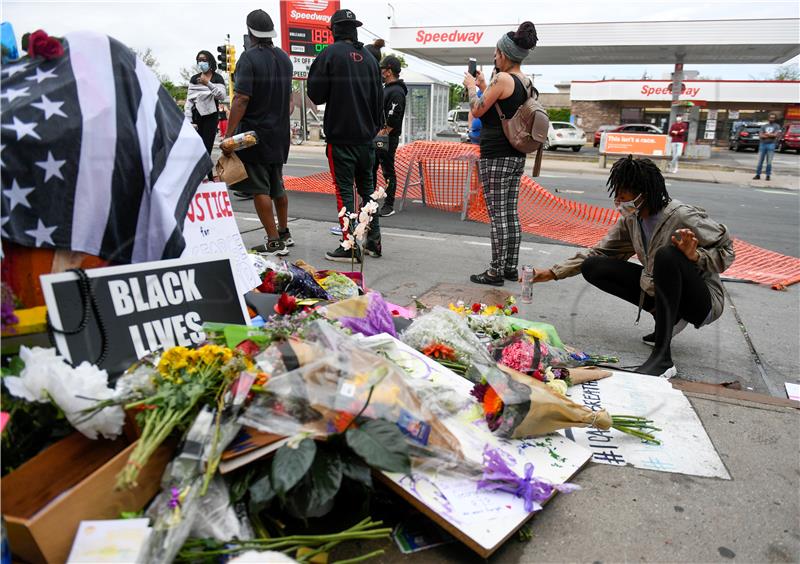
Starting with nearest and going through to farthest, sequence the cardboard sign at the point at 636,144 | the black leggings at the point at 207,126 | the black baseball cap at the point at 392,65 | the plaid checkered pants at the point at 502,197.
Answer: the plaid checkered pants at the point at 502,197 → the black baseball cap at the point at 392,65 → the black leggings at the point at 207,126 → the cardboard sign at the point at 636,144

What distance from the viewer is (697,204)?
38.2 ft

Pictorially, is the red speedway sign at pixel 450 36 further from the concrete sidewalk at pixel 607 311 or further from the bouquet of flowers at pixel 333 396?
the bouquet of flowers at pixel 333 396

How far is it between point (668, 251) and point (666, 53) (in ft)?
92.0

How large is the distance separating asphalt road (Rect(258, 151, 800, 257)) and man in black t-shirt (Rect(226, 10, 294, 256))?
98.5 inches

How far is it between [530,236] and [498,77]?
2.91 metres

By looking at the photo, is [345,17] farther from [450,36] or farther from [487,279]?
[450,36]

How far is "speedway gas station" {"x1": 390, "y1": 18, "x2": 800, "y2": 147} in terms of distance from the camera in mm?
Result: 23531

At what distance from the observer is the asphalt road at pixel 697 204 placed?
25.1ft

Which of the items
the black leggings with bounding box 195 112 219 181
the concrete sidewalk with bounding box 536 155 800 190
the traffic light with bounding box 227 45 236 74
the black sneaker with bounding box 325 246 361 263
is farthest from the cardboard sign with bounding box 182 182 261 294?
the traffic light with bounding box 227 45 236 74

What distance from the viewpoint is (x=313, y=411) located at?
1.88 meters

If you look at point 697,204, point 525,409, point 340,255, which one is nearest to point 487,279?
point 340,255

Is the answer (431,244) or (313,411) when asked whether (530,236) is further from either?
(313,411)

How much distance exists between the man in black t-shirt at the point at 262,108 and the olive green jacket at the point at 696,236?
2.66m

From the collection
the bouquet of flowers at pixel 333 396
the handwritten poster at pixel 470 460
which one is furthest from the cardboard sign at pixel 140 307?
the handwritten poster at pixel 470 460
